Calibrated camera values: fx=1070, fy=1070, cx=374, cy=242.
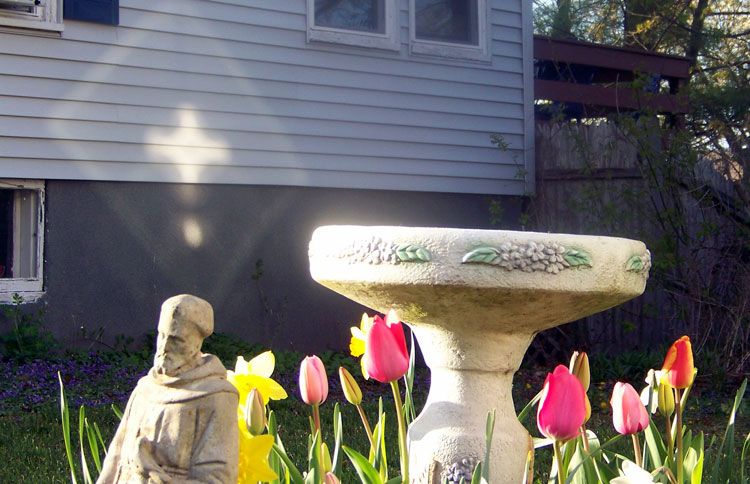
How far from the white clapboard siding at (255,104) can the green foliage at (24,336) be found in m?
0.98

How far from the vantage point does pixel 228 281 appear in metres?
8.97

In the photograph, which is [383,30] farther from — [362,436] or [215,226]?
[362,436]

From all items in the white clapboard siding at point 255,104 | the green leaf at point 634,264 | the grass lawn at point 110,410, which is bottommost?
the grass lawn at point 110,410

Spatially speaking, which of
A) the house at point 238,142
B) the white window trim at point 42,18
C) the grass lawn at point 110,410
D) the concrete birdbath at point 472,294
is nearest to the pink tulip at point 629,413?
the concrete birdbath at point 472,294

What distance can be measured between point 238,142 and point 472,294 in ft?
20.2

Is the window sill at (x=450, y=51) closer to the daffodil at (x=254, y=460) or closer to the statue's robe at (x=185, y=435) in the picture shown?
the daffodil at (x=254, y=460)

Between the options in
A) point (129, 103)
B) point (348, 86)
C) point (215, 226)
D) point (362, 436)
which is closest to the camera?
point (362, 436)

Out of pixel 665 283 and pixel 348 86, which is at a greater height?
pixel 348 86

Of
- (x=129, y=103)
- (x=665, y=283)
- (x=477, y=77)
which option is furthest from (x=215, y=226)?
(x=665, y=283)

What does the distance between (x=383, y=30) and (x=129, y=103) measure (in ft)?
8.68

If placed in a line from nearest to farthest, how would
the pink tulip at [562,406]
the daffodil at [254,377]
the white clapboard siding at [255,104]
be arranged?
the pink tulip at [562,406]
the daffodil at [254,377]
the white clapboard siding at [255,104]

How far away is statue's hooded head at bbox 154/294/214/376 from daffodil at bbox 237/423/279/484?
0.96 feet

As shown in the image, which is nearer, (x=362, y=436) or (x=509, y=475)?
(x=509, y=475)

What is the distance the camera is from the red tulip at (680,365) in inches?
117
